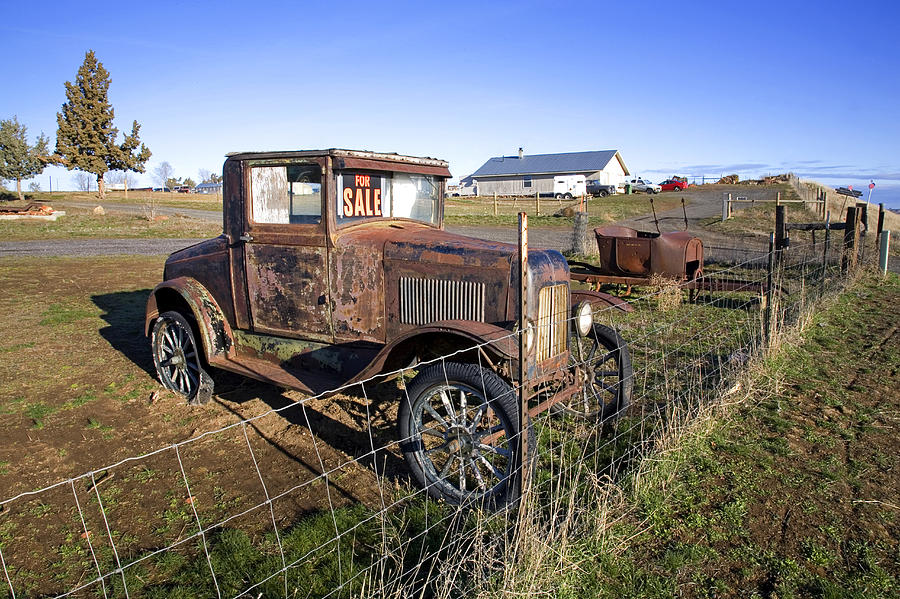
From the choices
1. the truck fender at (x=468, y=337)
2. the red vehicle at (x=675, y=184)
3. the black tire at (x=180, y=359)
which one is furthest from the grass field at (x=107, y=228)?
the red vehicle at (x=675, y=184)

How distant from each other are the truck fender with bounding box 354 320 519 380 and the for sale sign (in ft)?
4.24

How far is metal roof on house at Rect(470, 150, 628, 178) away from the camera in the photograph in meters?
56.2

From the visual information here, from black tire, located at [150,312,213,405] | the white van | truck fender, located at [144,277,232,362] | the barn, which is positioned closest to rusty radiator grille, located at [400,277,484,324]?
truck fender, located at [144,277,232,362]

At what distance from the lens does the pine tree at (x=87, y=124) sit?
42562 mm

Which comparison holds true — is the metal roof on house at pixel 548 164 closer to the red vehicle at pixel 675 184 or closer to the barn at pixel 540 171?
the barn at pixel 540 171

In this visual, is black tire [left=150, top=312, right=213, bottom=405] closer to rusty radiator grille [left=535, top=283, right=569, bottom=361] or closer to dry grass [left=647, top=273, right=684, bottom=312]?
Result: rusty radiator grille [left=535, top=283, right=569, bottom=361]

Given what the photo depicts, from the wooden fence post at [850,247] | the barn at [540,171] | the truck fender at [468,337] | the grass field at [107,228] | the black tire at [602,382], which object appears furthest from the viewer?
the barn at [540,171]

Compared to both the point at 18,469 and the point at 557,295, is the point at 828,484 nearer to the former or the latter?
the point at 557,295

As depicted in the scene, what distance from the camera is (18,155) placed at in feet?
155

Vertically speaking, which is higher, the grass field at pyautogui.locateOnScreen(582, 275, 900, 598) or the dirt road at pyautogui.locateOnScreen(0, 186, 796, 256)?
the dirt road at pyautogui.locateOnScreen(0, 186, 796, 256)

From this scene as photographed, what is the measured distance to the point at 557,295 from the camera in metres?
4.39

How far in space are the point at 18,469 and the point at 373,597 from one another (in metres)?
3.08

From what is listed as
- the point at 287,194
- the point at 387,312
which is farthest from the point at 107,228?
the point at 387,312

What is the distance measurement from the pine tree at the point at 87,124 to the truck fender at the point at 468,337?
156ft
